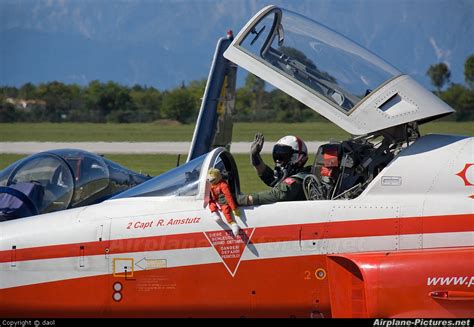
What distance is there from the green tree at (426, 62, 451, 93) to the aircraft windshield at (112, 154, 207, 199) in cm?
6671

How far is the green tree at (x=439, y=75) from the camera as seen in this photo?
72.4 meters

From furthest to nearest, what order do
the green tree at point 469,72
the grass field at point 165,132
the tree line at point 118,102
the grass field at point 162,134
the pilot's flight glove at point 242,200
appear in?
the green tree at point 469,72 < the tree line at point 118,102 < the grass field at point 165,132 < the grass field at point 162,134 < the pilot's flight glove at point 242,200

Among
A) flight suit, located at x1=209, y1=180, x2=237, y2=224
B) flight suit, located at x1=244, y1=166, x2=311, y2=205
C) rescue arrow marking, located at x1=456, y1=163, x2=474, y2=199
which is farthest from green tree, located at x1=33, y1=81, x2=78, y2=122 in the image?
rescue arrow marking, located at x1=456, y1=163, x2=474, y2=199

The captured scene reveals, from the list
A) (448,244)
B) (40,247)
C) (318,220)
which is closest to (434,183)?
(448,244)

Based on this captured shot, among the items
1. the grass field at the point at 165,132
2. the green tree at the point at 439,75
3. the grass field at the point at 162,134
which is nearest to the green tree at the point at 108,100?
the grass field at the point at 162,134

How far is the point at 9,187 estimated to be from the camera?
8.10 metres

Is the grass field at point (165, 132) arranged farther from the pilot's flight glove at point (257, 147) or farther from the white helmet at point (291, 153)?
the white helmet at point (291, 153)

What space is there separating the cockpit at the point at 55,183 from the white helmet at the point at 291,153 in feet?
6.05

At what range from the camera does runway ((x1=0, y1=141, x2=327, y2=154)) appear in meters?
29.8

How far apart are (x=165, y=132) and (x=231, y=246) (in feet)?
120

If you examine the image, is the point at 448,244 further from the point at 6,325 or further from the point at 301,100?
the point at 6,325

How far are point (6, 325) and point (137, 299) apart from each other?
44.8 inches

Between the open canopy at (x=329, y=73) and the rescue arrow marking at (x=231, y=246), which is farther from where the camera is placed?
the open canopy at (x=329, y=73)

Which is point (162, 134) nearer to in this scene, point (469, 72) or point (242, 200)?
point (469, 72)
